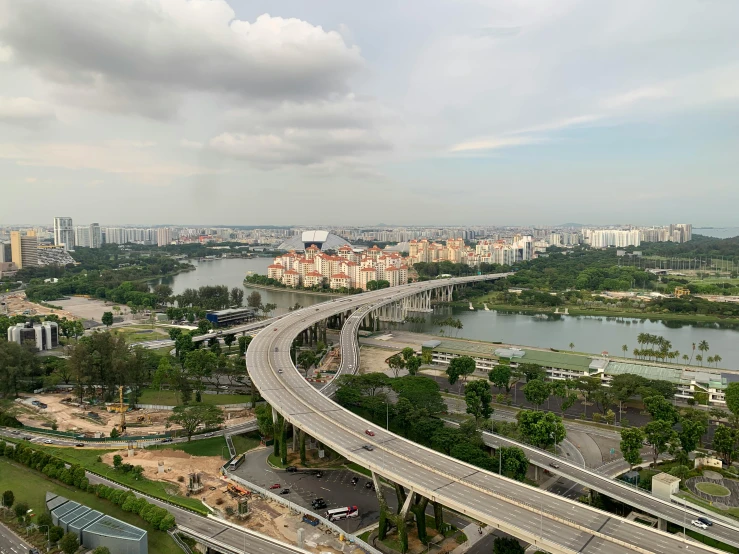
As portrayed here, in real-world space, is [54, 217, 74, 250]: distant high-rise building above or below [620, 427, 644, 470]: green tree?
above

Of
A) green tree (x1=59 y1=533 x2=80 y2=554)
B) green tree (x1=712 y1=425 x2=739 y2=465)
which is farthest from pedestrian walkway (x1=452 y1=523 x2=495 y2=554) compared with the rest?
green tree (x1=59 y1=533 x2=80 y2=554)

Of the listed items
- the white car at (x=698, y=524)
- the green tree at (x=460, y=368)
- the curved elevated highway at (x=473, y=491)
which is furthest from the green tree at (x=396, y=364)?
the white car at (x=698, y=524)

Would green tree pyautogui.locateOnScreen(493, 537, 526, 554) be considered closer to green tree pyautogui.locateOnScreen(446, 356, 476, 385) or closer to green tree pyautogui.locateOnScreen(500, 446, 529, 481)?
green tree pyautogui.locateOnScreen(500, 446, 529, 481)

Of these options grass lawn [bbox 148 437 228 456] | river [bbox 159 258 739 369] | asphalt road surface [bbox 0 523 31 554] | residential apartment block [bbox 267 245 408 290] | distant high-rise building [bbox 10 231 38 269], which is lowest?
asphalt road surface [bbox 0 523 31 554]

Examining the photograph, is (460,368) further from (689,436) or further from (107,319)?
(107,319)

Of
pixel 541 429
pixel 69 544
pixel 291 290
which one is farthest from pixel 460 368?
pixel 291 290

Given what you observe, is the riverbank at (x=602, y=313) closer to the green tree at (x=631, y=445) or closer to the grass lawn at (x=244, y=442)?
the green tree at (x=631, y=445)

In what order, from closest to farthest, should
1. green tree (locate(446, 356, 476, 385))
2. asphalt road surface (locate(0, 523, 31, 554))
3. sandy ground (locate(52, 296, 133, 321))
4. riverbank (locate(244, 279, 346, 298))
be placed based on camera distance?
asphalt road surface (locate(0, 523, 31, 554)) < green tree (locate(446, 356, 476, 385)) < sandy ground (locate(52, 296, 133, 321)) < riverbank (locate(244, 279, 346, 298))

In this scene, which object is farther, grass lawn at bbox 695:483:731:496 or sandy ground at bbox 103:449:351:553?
grass lawn at bbox 695:483:731:496

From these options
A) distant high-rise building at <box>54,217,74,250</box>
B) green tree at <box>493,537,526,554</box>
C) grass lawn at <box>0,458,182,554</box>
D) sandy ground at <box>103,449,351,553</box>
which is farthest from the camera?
distant high-rise building at <box>54,217,74,250</box>
